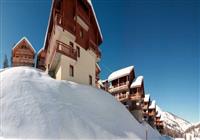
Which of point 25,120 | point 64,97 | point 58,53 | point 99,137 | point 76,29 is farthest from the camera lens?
point 76,29

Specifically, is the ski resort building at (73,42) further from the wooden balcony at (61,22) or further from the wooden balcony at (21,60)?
the wooden balcony at (21,60)

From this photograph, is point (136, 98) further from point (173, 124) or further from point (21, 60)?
point (173, 124)

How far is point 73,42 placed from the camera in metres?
22.8

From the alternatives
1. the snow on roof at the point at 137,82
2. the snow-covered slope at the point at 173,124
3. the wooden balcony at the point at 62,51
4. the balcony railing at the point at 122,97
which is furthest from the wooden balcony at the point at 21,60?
the snow-covered slope at the point at 173,124

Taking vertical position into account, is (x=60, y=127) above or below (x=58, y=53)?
below

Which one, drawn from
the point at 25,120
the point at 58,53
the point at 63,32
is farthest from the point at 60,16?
the point at 25,120

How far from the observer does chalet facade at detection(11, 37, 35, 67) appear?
3728 centimetres

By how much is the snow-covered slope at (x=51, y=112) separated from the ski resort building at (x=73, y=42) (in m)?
3.22

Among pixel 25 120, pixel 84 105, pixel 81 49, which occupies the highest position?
pixel 81 49

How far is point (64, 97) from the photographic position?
1630cm

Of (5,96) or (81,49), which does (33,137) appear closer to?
(5,96)

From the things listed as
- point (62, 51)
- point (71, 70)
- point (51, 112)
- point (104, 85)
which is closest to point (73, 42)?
point (62, 51)

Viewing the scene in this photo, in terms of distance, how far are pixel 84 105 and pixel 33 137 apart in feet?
20.9

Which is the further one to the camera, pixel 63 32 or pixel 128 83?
pixel 128 83
